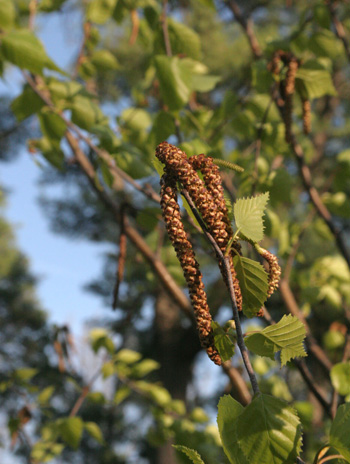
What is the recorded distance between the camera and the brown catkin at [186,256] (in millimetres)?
510

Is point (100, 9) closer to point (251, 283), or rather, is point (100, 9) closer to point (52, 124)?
point (52, 124)

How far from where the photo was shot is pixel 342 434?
51 cm

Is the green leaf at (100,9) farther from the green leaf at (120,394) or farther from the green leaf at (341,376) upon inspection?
the green leaf at (120,394)

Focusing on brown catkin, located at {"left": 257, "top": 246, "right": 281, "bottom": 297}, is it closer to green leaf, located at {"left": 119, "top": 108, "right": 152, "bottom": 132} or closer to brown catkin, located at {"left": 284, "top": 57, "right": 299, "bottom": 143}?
brown catkin, located at {"left": 284, "top": 57, "right": 299, "bottom": 143}

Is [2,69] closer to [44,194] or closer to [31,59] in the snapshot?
[31,59]

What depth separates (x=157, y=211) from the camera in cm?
134

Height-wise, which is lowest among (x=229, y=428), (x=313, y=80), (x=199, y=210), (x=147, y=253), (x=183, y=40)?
(x=229, y=428)

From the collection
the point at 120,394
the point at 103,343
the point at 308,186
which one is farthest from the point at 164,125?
the point at 120,394

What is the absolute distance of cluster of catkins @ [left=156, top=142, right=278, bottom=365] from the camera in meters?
0.51

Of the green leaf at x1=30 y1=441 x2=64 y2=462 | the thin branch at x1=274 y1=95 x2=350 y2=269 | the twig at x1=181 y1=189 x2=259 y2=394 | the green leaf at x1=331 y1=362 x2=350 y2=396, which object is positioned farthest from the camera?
the green leaf at x1=30 y1=441 x2=64 y2=462

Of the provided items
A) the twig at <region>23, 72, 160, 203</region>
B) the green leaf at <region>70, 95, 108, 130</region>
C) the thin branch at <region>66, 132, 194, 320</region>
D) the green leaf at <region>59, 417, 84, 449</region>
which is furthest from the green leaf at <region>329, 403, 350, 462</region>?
the green leaf at <region>59, 417, 84, 449</region>

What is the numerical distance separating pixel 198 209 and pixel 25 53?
2.66 ft

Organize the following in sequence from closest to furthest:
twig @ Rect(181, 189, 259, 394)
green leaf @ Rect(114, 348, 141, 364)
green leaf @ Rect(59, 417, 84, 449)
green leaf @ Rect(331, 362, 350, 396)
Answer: twig @ Rect(181, 189, 259, 394) < green leaf @ Rect(331, 362, 350, 396) < green leaf @ Rect(59, 417, 84, 449) < green leaf @ Rect(114, 348, 141, 364)

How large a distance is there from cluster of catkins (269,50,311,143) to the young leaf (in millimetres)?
830
